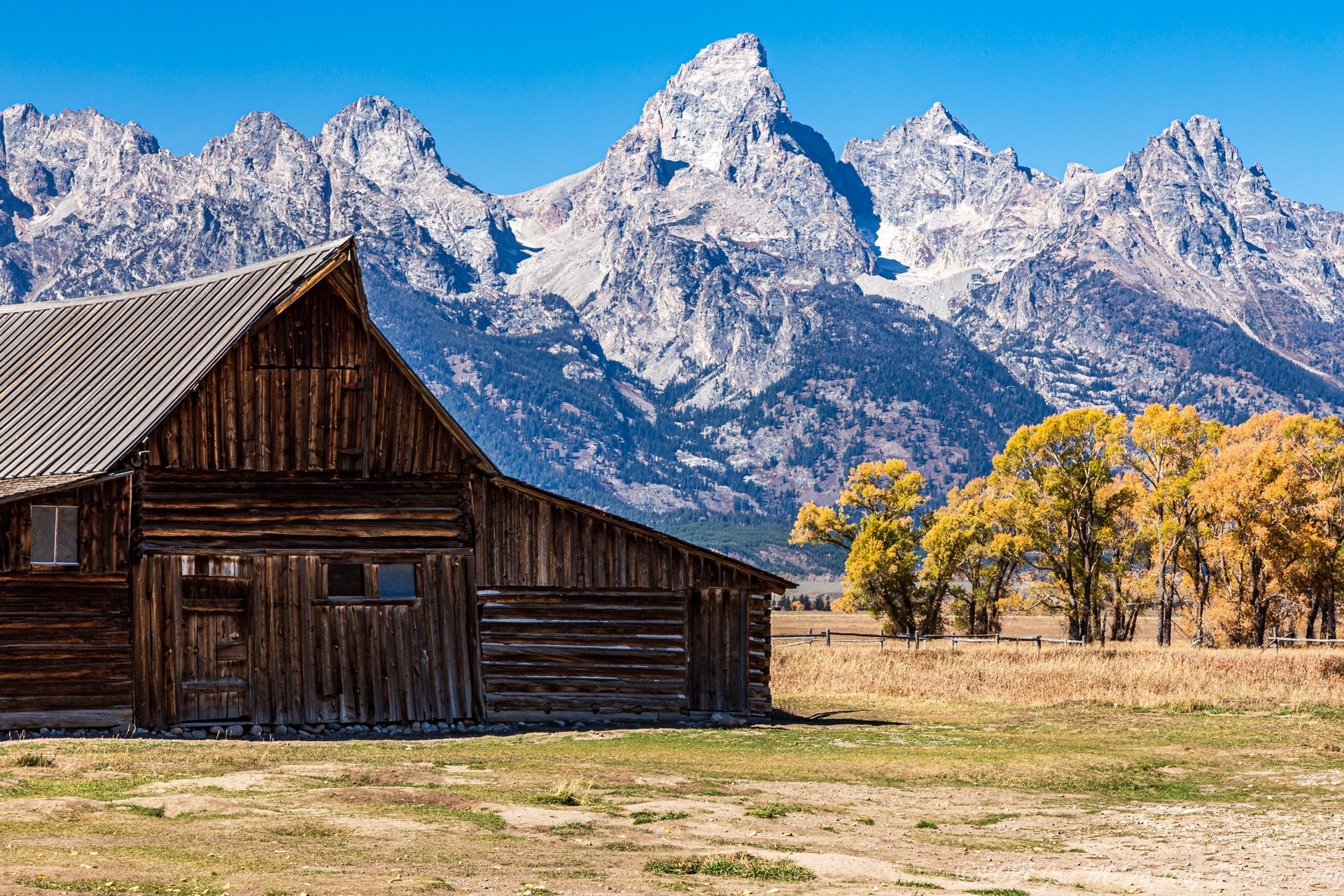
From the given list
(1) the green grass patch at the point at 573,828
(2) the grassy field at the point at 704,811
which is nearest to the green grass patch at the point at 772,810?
(2) the grassy field at the point at 704,811

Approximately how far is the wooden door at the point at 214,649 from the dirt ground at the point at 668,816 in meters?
2.83

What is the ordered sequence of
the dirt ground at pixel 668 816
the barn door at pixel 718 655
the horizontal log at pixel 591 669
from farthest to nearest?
the barn door at pixel 718 655 → the horizontal log at pixel 591 669 → the dirt ground at pixel 668 816

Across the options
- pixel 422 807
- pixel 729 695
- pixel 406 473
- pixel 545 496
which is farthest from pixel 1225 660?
pixel 422 807

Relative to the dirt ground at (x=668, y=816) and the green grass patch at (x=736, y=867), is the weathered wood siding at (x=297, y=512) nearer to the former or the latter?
the dirt ground at (x=668, y=816)

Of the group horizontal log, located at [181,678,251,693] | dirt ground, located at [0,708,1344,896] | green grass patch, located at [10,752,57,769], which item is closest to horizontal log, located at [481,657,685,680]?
dirt ground, located at [0,708,1344,896]

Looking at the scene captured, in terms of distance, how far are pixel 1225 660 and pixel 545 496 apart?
22240 mm

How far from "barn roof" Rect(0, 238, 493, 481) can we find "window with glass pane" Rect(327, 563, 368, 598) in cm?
310

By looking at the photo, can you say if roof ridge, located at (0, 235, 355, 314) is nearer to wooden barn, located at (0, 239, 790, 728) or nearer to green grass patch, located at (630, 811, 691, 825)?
wooden barn, located at (0, 239, 790, 728)

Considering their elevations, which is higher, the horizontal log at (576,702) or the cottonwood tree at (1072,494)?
the cottonwood tree at (1072,494)

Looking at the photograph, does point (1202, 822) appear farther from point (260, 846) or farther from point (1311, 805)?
point (260, 846)

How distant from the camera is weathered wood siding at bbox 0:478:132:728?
74.2 ft

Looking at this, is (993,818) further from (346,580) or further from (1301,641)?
(1301,641)

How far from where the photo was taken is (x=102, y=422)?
24953 millimetres

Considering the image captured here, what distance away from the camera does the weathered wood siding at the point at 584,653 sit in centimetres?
2706
